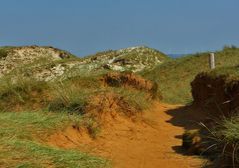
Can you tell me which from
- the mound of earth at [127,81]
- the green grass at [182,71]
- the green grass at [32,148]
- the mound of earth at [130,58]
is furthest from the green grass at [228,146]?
the mound of earth at [130,58]

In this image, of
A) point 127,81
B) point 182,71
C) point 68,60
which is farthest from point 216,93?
point 68,60

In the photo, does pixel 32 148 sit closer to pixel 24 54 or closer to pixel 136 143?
pixel 136 143

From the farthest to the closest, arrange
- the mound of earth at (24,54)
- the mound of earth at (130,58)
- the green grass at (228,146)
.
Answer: the mound of earth at (24,54), the mound of earth at (130,58), the green grass at (228,146)

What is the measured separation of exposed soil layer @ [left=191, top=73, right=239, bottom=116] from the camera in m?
14.0

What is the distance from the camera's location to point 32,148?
8625 mm

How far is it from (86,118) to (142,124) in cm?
238

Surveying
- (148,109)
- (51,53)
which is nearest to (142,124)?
(148,109)

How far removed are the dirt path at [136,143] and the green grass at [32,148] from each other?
15.0 inches

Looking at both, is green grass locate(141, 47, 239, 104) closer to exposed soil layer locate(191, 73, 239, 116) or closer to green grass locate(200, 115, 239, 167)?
exposed soil layer locate(191, 73, 239, 116)

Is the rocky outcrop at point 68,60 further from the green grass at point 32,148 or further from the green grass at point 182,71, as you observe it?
the green grass at point 32,148

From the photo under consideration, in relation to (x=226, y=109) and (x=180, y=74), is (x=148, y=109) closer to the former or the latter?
(x=226, y=109)

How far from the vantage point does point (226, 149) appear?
8547mm

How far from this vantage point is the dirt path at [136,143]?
10.2 meters

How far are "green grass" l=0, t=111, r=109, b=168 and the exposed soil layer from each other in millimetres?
3848
